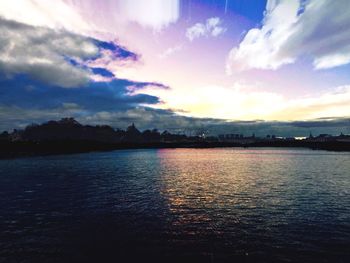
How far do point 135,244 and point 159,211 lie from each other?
51.2ft

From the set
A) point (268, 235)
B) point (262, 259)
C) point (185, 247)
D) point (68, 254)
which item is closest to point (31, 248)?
point (68, 254)

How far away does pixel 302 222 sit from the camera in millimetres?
39500

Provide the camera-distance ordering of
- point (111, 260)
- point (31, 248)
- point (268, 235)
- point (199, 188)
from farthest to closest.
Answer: point (199, 188) < point (268, 235) < point (31, 248) < point (111, 260)

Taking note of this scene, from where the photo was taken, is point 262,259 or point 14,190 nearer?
point 262,259

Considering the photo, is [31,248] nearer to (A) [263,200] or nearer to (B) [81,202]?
(B) [81,202]

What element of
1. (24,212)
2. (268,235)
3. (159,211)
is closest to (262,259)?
(268,235)

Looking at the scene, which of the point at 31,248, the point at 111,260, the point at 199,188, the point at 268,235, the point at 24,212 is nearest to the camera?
the point at 111,260

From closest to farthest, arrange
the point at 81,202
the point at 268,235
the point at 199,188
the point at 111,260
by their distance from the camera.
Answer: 1. the point at 111,260
2. the point at 268,235
3. the point at 81,202
4. the point at 199,188

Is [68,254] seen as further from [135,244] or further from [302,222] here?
[302,222]

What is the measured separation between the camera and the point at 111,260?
27344 mm

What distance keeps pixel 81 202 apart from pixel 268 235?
35078 millimetres

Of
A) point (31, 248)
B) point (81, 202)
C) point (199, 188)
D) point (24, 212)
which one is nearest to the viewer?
point (31, 248)

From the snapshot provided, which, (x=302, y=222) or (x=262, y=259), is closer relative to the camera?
(x=262, y=259)

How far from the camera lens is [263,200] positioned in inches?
2168
